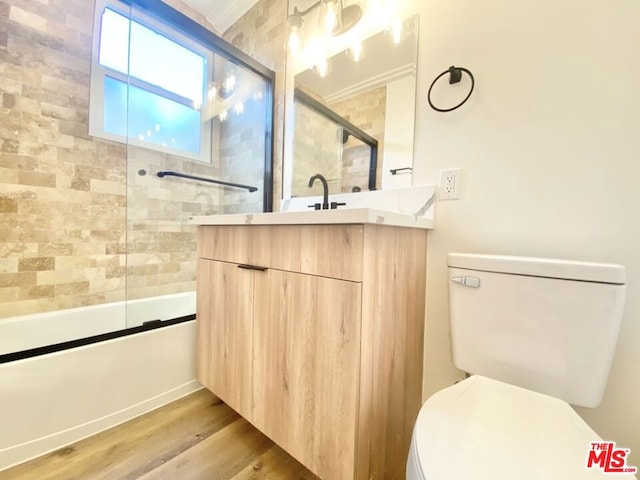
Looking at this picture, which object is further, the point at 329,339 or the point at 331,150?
the point at 331,150

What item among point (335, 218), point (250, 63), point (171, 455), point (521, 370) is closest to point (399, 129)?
point (335, 218)

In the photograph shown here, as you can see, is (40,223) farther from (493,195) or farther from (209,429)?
(493,195)

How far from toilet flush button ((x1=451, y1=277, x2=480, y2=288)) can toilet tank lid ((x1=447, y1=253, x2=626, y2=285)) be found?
4 cm

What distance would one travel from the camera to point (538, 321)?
0.79 meters

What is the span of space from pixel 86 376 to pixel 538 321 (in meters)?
1.73

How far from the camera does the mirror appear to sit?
A: 3.95 ft

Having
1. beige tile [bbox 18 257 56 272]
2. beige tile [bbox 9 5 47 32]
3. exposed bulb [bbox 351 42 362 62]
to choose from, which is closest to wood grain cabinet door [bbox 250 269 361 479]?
exposed bulb [bbox 351 42 362 62]

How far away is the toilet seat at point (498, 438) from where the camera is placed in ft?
1.62

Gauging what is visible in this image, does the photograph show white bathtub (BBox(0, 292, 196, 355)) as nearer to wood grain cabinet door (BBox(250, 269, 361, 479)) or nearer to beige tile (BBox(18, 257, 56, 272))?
beige tile (BBox(18, 257, 56, 272))

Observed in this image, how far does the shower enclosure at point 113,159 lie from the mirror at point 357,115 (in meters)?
0.33

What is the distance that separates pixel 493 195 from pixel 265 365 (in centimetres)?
106

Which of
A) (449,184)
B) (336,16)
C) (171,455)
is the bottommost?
(171,455)

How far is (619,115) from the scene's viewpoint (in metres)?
0.79

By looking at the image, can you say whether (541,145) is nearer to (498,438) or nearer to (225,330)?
(498,438)
